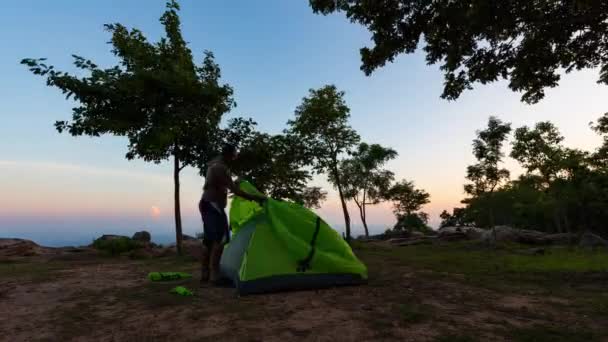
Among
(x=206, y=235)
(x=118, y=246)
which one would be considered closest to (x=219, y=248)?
(x=206, y=235)

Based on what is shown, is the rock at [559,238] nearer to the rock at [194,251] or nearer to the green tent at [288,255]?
the rock at [194,251]

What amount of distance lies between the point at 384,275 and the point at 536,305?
2944mm

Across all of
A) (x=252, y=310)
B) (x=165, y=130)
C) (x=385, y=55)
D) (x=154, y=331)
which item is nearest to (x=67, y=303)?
(x=154, y=331)

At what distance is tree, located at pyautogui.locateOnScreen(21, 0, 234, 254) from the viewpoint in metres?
Answer: 12.4

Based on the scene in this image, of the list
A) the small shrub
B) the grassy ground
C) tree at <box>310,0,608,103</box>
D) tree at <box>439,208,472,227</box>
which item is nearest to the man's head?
the grassy ground

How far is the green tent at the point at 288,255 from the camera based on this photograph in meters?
5.52

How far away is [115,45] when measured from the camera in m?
13.8

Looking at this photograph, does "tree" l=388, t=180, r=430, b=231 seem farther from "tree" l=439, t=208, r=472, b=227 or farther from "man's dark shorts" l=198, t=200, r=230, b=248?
"man's dark shorts" l=198, t=200, r=230, b=248

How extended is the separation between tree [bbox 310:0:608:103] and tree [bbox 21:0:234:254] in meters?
5.91

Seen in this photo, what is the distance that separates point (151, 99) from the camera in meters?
12.7

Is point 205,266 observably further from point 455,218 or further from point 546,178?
point 455,218

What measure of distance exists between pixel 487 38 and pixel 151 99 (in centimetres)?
1039

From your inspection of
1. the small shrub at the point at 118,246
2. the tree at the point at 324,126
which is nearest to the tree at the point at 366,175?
the tree at the point at 324,126

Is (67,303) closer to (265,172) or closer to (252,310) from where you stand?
(252,310)
